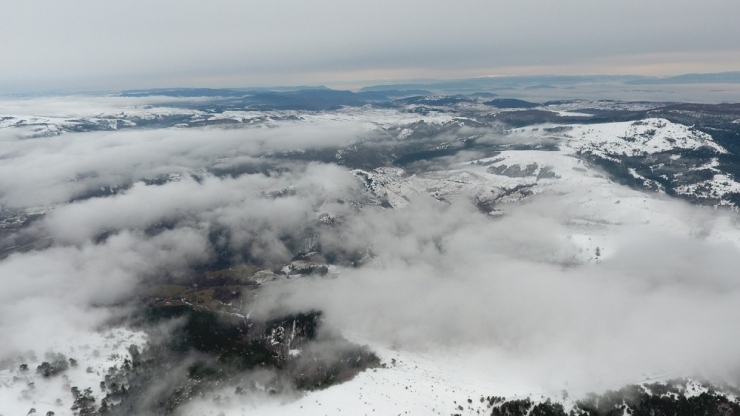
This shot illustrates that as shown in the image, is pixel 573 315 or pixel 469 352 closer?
pixel 469 352

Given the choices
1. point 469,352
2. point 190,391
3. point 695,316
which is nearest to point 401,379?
point 469,352

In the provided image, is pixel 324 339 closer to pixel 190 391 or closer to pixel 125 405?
pixel 190 391

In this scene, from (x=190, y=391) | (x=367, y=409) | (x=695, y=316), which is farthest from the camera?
(x=695, y=316)

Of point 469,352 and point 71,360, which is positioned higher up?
point 71,360

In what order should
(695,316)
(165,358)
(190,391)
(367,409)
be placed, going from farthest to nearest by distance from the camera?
(695,316) < (165,358) < (190,391) < (367,409)

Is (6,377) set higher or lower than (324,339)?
higher

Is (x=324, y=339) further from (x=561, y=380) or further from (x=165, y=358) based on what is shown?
(x=561, y=380)

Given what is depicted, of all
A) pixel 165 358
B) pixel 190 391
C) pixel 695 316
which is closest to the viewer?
pixel 190 391

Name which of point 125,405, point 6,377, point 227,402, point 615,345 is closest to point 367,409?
point 227,402

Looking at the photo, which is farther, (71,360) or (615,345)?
(615,345)
